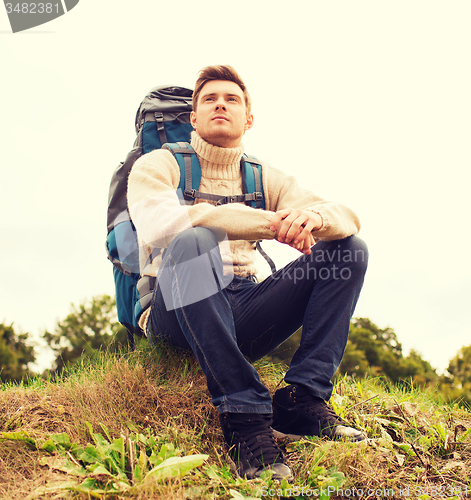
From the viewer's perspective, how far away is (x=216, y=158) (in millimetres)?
3178

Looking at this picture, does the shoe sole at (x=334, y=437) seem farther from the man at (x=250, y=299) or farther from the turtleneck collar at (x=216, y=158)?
the turtleneck collar at (x=216, y=158)

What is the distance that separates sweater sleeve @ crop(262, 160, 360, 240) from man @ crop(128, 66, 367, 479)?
10 millimetres

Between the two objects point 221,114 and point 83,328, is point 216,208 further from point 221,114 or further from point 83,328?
point 83,328

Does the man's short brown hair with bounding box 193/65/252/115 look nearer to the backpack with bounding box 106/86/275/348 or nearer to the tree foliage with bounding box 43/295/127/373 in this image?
the backpack with bounding box 106/86/275/348

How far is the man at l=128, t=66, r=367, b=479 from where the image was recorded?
2109mm

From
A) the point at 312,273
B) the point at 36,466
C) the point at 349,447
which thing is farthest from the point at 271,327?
the point at 36,466

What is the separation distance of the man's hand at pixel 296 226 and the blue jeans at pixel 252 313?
237 millimetres

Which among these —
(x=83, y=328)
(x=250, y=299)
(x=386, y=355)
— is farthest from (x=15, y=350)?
(x=250, y=299)

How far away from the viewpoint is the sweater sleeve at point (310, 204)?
2.46 metres

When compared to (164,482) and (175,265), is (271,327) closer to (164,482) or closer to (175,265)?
(175,265)

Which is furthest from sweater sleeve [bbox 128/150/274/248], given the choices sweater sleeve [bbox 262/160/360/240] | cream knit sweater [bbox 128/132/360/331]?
sweater sleeve [bbox 262/160/360/240]

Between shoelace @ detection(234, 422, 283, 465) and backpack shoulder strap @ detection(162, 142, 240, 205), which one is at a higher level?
backpack shoulder strap @ detection(162, 142, 240, 205)

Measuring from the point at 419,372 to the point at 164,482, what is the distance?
62.2 ft

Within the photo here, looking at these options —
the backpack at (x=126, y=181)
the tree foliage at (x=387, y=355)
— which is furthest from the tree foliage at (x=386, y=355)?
the backpack at (x=126, y=181)
